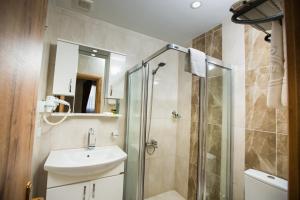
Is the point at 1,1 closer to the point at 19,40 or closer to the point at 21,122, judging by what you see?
the point at 19,40

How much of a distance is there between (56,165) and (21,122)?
0.87 meters

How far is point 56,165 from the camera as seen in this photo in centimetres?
116

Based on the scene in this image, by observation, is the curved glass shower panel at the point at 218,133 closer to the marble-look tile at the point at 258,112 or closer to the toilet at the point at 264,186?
the marble-look tile at the point at 258,112

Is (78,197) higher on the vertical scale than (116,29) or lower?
lower

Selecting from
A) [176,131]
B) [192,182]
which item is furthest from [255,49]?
[192,182]

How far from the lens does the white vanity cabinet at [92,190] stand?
119cm

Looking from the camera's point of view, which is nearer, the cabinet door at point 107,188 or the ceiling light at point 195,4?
the cabinet door at point 107,188

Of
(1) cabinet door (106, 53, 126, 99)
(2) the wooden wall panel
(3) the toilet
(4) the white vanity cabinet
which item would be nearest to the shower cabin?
(1) cabinet door (106, 53, 126, 99)

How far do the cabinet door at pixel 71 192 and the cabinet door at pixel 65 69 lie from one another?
3.00 feet

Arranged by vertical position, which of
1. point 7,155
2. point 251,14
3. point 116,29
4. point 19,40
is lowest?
point 7,155

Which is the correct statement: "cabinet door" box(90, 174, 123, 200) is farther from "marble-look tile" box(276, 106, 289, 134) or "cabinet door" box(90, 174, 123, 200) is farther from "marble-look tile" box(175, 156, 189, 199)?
"marble-look tile" box(276, 106, 289, 134)

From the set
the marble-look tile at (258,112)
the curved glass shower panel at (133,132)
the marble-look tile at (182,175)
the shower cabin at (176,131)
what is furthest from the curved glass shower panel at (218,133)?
the curved glass shower panel at (133,132)

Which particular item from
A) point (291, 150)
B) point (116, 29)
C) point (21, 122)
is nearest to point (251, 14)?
point (291, 150)

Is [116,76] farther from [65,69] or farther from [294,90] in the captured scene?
[294,90]
